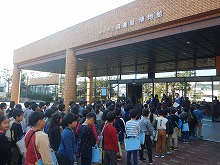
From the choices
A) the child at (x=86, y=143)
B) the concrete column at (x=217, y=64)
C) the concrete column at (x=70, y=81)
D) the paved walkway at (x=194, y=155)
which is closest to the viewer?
the child at (x=86, y=143)

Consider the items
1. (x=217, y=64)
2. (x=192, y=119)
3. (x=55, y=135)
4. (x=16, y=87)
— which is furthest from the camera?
(x=16, y=87)

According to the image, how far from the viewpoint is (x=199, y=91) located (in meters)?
14.0

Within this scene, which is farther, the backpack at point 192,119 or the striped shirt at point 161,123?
the backpack at point 192,119

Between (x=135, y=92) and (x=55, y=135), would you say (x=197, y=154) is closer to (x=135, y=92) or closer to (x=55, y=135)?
(x=55, y=135)

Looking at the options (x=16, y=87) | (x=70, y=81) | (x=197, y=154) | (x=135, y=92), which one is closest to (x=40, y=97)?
(x=16, y=87)

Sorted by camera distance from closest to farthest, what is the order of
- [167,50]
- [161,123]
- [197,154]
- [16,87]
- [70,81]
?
[161,123], [197,154], [167,50], [70,81], [16,87]

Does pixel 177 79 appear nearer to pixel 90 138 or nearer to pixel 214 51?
pixel 214 51

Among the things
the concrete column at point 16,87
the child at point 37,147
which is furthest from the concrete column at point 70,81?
the child at point 37,147

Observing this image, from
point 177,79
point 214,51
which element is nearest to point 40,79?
point 177,79

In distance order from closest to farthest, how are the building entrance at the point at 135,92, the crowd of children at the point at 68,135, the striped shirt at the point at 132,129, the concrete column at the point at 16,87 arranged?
the crowd of children at the point at 68,135 < the striped shirt at the point at 132,129 < the building entrance at the point at 135,92 < the concrete column at the point at 16,87

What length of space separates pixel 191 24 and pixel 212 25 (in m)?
0.81

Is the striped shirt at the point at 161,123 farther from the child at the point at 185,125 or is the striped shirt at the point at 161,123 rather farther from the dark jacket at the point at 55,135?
the dark jacket at the point at 55,135

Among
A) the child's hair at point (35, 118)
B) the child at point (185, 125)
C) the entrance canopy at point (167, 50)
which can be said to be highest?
the entrance canopy at point (167, 50)

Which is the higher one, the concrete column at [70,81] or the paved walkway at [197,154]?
the concrete column at [70,81]
